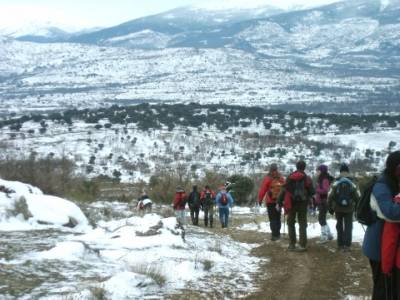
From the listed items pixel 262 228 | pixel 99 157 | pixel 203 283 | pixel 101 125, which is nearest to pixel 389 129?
pixel 101 125

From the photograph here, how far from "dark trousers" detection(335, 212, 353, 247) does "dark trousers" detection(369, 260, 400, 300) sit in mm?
5390

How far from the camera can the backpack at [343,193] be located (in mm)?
11242

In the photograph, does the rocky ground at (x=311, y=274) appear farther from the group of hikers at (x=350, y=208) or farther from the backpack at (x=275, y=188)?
the backpack at (x=275, y=188)

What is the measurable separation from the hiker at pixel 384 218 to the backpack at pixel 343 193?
528 cm

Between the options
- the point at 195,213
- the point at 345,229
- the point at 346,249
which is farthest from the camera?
the point at 195,213

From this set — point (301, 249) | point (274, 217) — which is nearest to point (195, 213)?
point (274, 217)

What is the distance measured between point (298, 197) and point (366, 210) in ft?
17.5

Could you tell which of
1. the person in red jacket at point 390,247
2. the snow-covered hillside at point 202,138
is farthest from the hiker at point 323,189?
the snow-covered hillside at point 202,138

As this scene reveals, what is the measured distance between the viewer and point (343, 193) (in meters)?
11.3

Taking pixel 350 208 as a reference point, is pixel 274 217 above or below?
below

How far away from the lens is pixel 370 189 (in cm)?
590

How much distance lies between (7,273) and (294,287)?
381 cm

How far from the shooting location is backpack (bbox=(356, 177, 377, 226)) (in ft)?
19.2

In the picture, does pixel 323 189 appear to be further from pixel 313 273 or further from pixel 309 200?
pixel 313 273
